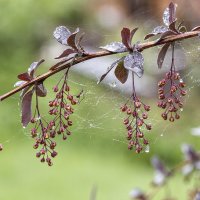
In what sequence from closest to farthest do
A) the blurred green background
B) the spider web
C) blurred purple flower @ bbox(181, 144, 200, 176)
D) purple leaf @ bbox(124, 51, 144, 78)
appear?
purple leaf @ bbox(124, 51, 144, 78)
blurred purple flower @ bbox(181, 144, 200, 176)
the spider web
the blurred green background

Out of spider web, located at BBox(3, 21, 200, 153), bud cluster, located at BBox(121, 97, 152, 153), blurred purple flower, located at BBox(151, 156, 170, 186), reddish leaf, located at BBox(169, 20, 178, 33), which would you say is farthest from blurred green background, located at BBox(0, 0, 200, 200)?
reddish leaf, located at BBox(169, 20, 178, 33)

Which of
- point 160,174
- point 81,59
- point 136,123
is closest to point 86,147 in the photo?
point 160,174

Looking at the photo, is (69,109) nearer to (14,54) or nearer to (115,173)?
(115,173)

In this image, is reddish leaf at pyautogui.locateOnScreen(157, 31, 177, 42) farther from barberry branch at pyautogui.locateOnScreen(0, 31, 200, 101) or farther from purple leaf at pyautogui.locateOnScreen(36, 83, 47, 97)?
purple leaf at pyautogui.locateOnScreen(36, 83, 47, 97)

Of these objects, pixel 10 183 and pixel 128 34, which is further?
pixel 10 183

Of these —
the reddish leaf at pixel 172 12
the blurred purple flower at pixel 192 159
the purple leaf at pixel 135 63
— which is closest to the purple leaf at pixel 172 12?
the reddish leaf at pixel 172 12

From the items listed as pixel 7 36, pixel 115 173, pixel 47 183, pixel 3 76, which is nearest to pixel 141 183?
pixel 115 173
